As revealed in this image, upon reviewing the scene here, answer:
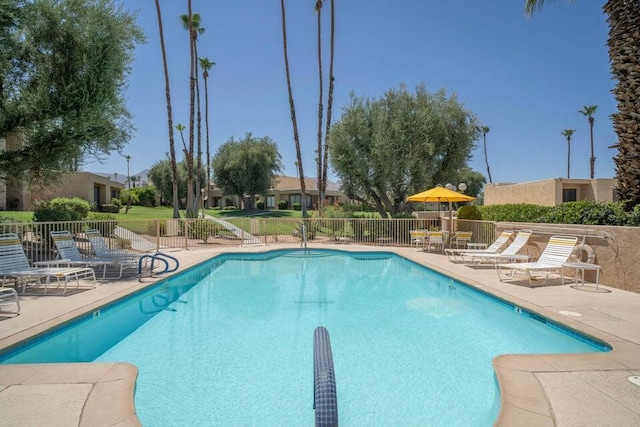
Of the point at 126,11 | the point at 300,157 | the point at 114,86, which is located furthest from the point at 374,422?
the point at 300,157

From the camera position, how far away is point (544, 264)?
7836mm

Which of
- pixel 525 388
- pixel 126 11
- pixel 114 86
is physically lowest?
pixel 525 388

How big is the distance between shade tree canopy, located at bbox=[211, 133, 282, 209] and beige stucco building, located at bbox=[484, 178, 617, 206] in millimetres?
22257

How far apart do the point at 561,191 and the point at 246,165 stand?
26.3 meters

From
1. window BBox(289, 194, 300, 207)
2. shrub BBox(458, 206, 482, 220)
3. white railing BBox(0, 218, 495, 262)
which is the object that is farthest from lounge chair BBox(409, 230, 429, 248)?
window BBox(289, 194, 300, 207)

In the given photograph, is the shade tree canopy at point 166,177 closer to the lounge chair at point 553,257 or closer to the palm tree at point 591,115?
the lounge chair at point 553,257

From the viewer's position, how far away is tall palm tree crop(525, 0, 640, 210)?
28.4 feet

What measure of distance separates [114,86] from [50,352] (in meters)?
8.01

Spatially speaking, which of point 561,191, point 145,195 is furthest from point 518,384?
point 145,195

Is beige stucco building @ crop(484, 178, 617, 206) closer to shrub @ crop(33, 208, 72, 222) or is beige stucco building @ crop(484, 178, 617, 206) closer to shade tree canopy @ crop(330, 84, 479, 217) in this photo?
shade tree canopy @ crop(330, 84, 479, 217)

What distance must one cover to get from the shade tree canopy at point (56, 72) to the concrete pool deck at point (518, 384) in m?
6.15

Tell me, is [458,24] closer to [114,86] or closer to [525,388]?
[114,86]

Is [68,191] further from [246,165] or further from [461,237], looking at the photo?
[461,237]

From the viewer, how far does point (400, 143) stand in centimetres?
1727
